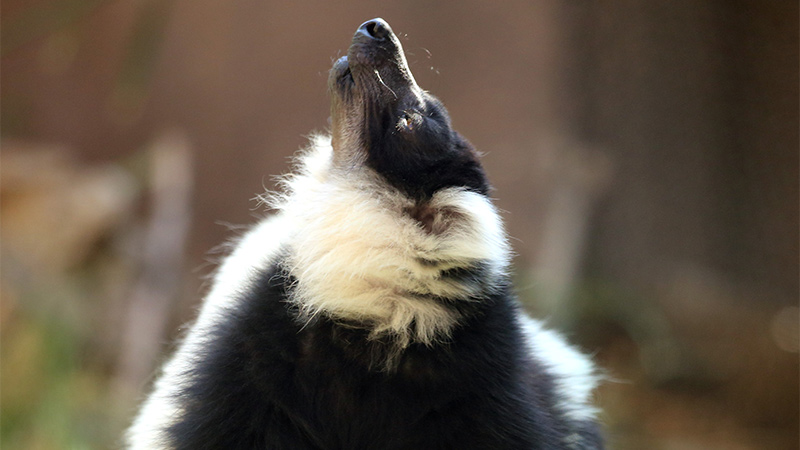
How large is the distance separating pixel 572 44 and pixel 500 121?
2.32 ft

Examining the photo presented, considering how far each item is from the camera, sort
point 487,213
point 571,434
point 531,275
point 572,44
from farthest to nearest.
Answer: point 572,44 → point 531,275 → point 571,434 → point 487,213

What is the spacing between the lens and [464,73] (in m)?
4.92

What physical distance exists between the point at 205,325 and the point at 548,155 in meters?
3.35

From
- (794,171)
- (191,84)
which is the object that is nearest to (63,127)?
(191,84)

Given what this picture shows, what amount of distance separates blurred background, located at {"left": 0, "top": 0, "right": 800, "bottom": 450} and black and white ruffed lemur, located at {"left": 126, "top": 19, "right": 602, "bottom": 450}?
269 centimetres

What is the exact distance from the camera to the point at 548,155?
493 centimetres

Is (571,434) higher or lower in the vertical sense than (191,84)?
lower

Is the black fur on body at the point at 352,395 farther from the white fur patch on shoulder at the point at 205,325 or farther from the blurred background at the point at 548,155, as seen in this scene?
the blurred background at the point at 548,155

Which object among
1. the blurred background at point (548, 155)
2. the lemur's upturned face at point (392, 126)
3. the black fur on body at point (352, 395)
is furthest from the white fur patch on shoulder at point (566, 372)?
the blurred background at point (548, 155)

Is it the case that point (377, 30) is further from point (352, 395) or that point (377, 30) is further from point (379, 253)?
point (352, 395)

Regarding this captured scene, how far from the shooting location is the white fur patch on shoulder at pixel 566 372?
2297 millimetres

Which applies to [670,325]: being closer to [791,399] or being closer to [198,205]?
[791,399]

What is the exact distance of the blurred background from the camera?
4.75m

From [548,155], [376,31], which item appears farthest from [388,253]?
[548,155]
